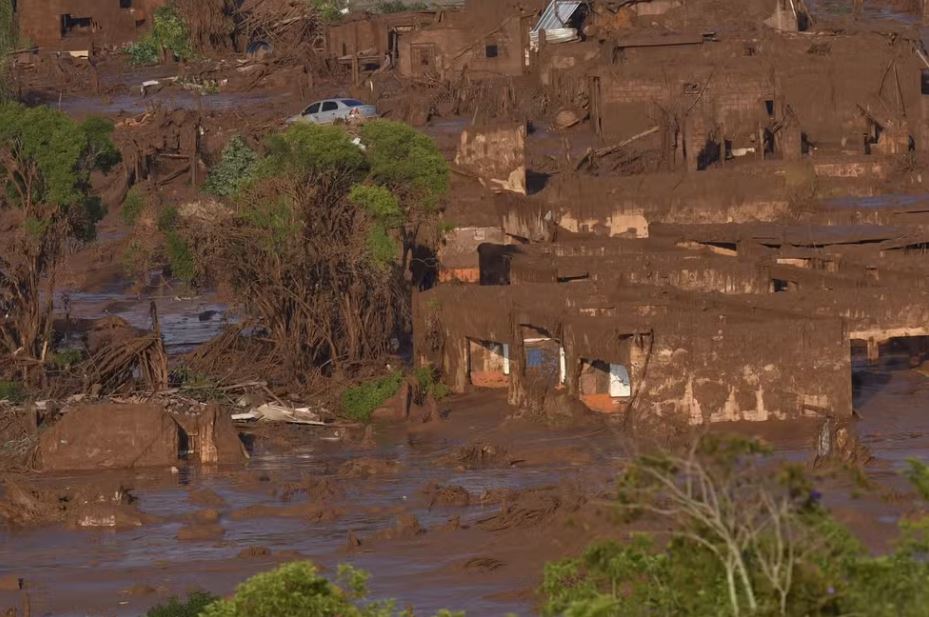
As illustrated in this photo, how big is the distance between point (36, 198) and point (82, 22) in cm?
2822

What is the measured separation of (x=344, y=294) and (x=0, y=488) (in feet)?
21.7

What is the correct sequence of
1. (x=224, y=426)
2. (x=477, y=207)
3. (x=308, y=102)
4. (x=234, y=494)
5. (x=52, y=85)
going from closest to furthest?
(x=234, y=494) → (x=224, y=426) → (x=477, y=207) → (x=308, y=102) → (x=52, y=85)

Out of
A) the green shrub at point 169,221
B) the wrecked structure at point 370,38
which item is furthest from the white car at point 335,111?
the green shrub at point 169,221

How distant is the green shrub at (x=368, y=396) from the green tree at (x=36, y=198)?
4.28 m

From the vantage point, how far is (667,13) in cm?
4644

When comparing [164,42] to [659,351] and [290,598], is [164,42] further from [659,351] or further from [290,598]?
[290,598]

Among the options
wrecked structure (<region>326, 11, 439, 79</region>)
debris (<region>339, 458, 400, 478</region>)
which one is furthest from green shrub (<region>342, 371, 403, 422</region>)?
wrecked structure (<region>326, 11, 439, 79</region>)

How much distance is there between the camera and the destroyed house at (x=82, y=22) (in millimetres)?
55125

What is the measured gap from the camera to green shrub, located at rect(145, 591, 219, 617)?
16.6 meters

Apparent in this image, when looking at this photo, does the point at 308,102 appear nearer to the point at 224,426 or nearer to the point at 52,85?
the point at 52,85

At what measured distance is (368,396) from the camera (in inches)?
1069

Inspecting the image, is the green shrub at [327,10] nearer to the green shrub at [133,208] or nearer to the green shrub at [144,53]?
the green shrub at [144,53]

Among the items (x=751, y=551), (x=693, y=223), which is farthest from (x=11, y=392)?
(x=751, y=551)

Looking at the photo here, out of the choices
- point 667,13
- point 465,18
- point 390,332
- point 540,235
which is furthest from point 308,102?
point 390,332
